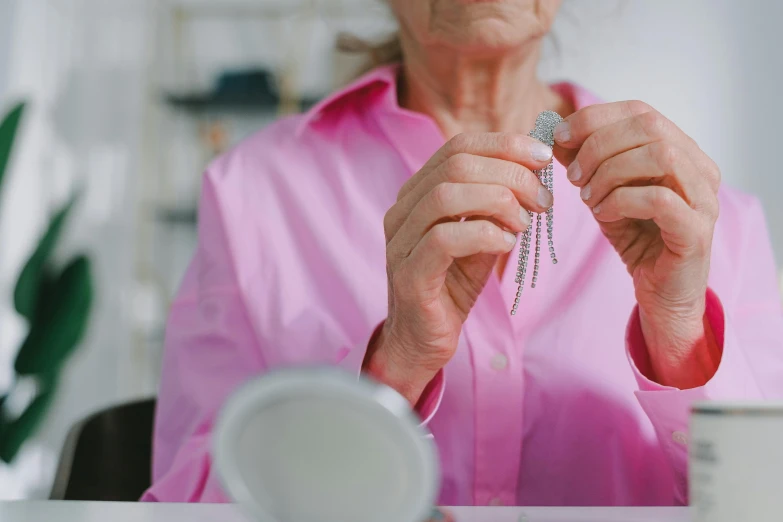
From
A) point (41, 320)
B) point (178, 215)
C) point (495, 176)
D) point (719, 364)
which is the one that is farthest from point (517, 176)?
point (178, 215)

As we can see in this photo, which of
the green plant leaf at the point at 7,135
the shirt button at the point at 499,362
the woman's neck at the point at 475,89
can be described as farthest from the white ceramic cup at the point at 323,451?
the green plant leaf at the point at 7,135

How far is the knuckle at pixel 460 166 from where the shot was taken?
1.80ft

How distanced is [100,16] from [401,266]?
2650 millimetres

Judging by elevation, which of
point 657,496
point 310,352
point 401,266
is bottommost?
point 657,496

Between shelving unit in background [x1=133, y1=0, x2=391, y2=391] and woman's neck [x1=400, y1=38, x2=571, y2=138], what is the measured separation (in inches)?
76.9

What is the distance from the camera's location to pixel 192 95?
286 centimetres

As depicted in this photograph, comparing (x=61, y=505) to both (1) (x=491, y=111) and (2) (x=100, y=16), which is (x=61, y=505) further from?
(2) (x=100, y=16)

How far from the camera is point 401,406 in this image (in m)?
0.33

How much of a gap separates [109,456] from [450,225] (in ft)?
1.71

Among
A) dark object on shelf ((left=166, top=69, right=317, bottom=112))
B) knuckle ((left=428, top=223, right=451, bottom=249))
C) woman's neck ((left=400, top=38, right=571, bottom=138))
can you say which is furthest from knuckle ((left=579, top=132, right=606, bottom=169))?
dark object on shelf ((left=166, top=69, right=317, bottom=112))

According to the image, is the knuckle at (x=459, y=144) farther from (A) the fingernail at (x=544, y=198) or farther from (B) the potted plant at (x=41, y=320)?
(B) the potted plant at (x=41, y=320)

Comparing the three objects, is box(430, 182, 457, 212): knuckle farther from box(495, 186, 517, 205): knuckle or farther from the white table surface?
the white table surface

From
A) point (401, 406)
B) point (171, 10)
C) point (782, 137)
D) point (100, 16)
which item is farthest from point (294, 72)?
point (401, 406)

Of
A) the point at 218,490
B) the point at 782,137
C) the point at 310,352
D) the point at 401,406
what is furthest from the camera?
the point at 782,137
